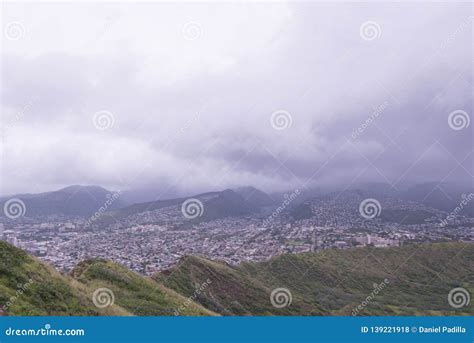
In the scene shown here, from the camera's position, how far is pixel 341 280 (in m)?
107

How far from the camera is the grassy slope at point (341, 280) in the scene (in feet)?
178

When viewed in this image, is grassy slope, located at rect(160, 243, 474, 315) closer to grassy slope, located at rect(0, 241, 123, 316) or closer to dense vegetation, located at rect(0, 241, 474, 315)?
dense vegetation, located at rect(0, 241, 474, 315)

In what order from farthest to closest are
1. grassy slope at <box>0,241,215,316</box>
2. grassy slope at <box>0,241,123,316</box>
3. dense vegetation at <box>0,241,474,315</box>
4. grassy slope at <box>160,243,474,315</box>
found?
grassy slope at <box>160,243,474,315</box>
dense vegetation at <box>0,241,474,315</box>
grassy slope at <box>0,241,215,316</box>
grassy slope at <box>0,241,123,316</box>

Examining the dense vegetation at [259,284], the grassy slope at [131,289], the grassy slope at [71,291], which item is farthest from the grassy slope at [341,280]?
the grassy slope at [71,291]

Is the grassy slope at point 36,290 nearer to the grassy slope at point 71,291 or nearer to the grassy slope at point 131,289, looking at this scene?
the grassy slope at point 71,291

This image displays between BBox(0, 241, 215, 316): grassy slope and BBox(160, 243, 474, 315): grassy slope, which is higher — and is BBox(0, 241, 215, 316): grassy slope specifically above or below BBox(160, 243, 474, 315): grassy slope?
above

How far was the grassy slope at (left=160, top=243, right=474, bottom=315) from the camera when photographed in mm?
54344

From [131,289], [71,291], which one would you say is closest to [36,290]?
[71,291]

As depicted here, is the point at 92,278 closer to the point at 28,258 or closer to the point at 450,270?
the point at 28,258

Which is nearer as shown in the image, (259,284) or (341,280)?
(259,284)

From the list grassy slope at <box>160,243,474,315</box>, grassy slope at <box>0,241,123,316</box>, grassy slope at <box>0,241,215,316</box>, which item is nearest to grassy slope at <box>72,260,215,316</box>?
grassy slope at <box>0,241,215,316</box>

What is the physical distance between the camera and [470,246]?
482 feet

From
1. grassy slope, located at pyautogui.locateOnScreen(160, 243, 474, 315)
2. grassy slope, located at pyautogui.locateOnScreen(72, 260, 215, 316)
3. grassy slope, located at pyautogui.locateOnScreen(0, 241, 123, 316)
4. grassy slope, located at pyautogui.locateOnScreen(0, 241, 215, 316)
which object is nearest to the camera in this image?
A: grassy slope, located at pyautogui.locateOnScreen(0, 241, 123, 316)

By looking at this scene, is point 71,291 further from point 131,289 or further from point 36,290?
point 131,289
